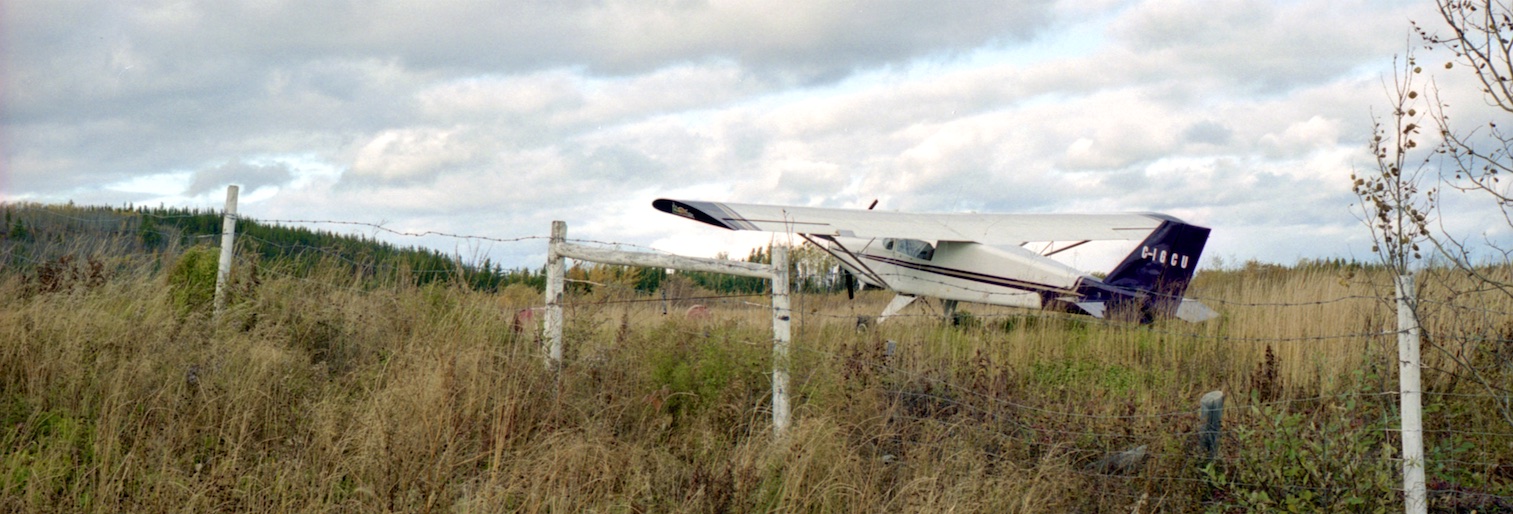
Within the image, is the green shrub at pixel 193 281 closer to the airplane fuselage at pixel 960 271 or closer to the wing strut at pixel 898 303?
the airplane fuselage at pixel 960 271

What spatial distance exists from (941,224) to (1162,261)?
3.31 metres

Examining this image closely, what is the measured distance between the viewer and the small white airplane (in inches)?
537

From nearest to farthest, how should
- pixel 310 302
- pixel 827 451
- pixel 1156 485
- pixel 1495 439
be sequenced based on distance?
A: pixel 827 451, pixel 1156 485, pixel 1495 439, pixel 310 302

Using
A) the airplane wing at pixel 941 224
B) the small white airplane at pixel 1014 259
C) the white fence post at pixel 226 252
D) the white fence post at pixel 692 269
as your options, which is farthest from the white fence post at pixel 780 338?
the small white airplane at pixel 1014 259

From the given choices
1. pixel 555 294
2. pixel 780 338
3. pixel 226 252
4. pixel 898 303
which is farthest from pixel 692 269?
pixel 898 303

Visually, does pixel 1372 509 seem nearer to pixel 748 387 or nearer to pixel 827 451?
pixel 827 451

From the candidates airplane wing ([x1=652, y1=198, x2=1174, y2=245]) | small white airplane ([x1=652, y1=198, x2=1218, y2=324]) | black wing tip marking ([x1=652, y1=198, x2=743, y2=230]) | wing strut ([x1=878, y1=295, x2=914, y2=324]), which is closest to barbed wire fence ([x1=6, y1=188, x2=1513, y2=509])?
black wing tip marking ([x1=652, y1=198, x2=743, y2=230])

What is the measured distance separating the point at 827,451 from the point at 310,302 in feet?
14.0

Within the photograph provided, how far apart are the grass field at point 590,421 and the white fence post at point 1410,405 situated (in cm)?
→ 12

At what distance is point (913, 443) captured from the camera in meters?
5.48

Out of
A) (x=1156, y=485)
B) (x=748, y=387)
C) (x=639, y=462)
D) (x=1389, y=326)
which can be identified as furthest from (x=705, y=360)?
(x=1389, y=326)

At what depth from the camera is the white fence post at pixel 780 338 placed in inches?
214

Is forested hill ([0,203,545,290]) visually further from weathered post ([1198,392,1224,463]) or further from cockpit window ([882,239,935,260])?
cockpit window ([882,239,935,260])

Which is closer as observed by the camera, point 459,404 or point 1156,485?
point 459,404
